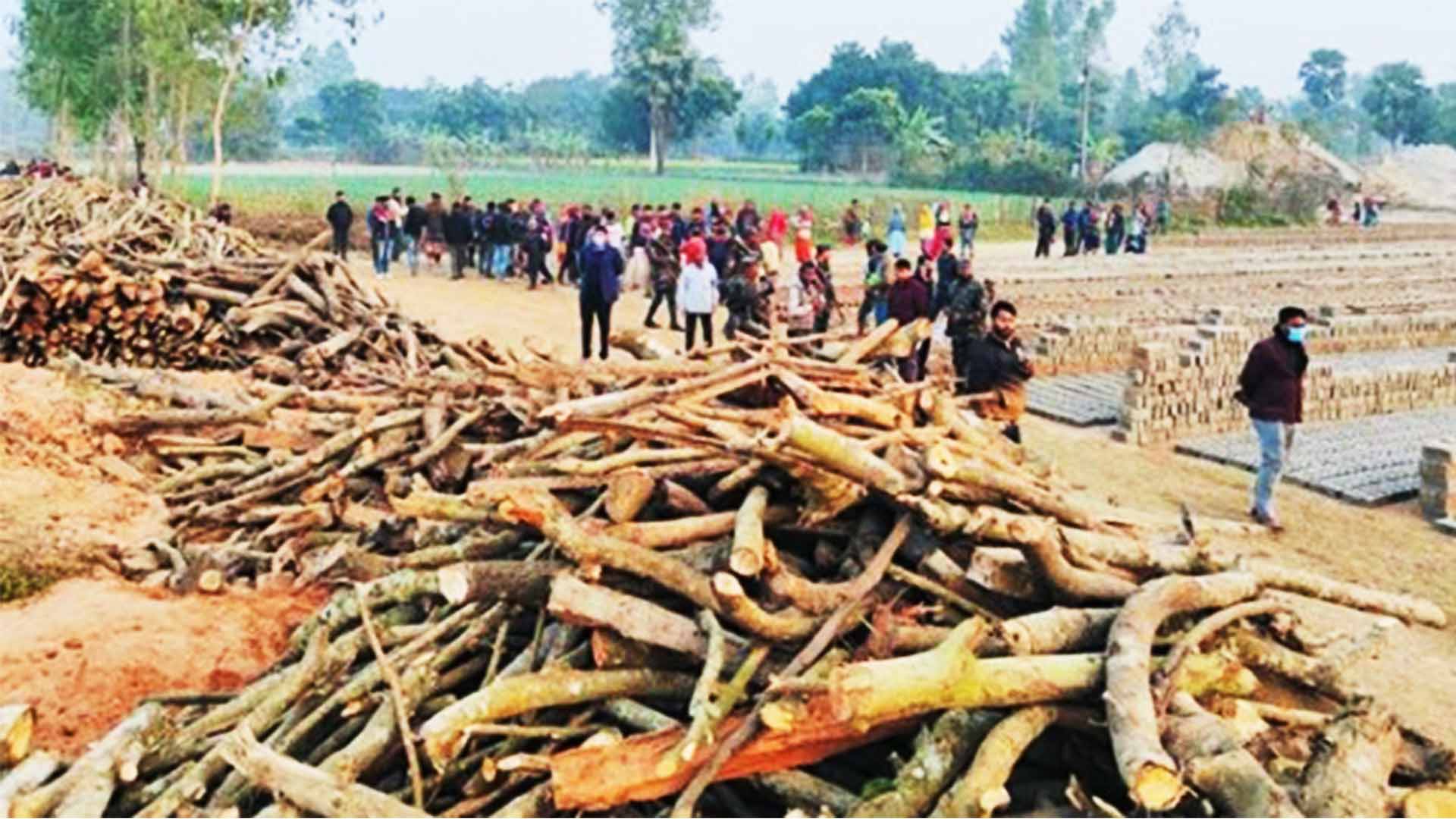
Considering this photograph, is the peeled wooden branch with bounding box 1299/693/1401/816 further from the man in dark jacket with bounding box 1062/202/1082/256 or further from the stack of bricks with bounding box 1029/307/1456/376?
the man in dark jacket with bounding box 1062/202/1082/256

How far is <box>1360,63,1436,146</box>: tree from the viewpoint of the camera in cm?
7306

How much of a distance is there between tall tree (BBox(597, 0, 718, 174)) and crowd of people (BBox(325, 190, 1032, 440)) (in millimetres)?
37786

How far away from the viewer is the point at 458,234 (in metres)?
21.8

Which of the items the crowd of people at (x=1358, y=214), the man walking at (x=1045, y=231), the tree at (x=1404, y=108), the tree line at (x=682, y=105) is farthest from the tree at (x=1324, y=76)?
the man walking at (x=1045, y=231)

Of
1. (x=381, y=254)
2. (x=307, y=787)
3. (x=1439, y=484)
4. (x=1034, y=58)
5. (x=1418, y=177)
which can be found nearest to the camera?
(x=307, y=787)

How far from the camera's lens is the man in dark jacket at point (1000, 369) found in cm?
913

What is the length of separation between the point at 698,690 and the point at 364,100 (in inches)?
3196

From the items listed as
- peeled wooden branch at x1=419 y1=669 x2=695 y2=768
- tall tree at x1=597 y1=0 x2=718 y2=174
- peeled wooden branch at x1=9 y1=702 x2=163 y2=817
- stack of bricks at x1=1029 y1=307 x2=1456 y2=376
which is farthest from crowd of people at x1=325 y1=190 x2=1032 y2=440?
tall tree at x1=597 y1=0 x2=718 y2=174

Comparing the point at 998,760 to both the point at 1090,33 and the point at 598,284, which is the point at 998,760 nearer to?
the point at 598,284

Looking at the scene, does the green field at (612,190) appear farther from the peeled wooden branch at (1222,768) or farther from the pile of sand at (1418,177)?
the peeled wooden branch at (1222,768)

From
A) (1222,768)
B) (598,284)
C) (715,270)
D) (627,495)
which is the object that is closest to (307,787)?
(627,495)

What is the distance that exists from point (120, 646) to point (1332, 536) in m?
7.59

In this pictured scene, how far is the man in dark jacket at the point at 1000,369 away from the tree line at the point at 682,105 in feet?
71.2

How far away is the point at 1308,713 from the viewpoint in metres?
4.87
